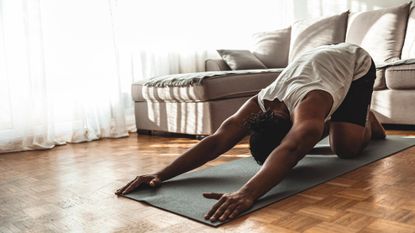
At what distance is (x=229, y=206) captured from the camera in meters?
1.38

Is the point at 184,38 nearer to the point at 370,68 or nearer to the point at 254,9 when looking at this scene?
the point at 254,9

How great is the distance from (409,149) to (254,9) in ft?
9.99

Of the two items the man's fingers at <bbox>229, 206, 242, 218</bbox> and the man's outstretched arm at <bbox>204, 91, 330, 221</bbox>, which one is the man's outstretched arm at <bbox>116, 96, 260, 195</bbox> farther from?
the man's fingers at <bbox>229, 206, 242, 218</bbox>

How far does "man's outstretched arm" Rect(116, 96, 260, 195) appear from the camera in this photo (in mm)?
1784

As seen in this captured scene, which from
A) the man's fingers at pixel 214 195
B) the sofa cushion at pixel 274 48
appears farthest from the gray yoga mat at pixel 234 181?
the sofa cushion at pixel 274 48

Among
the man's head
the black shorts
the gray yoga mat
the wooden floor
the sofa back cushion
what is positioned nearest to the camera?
the wooden floor

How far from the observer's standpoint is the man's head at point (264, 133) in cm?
169

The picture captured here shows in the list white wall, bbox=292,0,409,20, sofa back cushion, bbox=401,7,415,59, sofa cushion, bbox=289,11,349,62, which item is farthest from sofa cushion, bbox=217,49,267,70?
sofa back cushion, bbox=401,7,415,59

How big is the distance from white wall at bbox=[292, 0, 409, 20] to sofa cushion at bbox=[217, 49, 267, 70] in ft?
3.54

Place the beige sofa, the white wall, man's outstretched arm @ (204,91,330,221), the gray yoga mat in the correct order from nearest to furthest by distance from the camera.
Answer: man's outstretched arm @ (204,91,330,221) → the gray yoga mat → the beige sofa → the white wall

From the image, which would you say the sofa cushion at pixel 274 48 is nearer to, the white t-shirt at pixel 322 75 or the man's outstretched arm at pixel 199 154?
the white t-shirt at pixel 322 75

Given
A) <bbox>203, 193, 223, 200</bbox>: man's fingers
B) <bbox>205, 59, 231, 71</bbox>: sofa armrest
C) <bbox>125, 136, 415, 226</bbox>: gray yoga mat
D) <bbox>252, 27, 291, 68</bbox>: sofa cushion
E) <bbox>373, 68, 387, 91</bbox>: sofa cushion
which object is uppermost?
<bbox>252, 27, 291, 68</bbox>: sofa cushion

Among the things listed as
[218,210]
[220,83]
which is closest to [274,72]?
[220,83]

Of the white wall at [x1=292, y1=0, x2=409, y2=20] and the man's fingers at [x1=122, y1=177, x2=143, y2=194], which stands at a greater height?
the white wall at [x1=292, y1=0, x2=409, y2=20]
